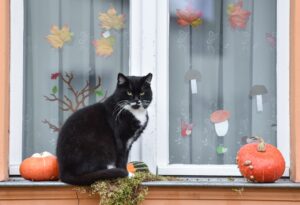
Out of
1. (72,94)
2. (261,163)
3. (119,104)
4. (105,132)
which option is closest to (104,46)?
(72,94)

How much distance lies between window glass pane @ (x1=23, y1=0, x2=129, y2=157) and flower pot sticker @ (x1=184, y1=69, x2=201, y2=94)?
0.42 meters

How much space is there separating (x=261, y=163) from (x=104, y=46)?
1.37 meters

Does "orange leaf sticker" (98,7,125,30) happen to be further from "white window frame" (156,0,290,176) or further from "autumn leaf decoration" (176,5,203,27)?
"autumn leaf decoration" (176,5,203,27)

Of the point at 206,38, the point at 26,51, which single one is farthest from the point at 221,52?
the point at 26,51

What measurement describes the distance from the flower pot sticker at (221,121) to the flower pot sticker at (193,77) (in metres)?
0.21

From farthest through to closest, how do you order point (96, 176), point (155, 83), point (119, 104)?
1. point (155, 83)
2. point (119, 104)
3. point (96, 176)

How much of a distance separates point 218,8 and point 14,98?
150 centimetres

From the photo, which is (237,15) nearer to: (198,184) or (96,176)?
(198,184)

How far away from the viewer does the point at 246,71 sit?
555 centimetres

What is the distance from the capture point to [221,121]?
554 cm

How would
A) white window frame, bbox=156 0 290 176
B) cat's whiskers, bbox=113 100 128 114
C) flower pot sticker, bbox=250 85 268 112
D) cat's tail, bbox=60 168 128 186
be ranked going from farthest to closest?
flower pot sticker, bbox=250 85 268 112, white window frame, bbox=156 0 290 176, cat's whiskers, bbox=113 100 128 114, cat's tail, bbox=60 168 128 186

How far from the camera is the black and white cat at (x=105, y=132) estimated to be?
199 inches

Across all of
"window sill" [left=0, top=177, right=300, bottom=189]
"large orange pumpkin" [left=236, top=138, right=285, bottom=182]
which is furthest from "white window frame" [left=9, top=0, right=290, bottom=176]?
"large orange pumpkin" [left=236, top=138, right=285, bottom=182]

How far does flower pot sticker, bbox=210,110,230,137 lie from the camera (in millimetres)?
5539
